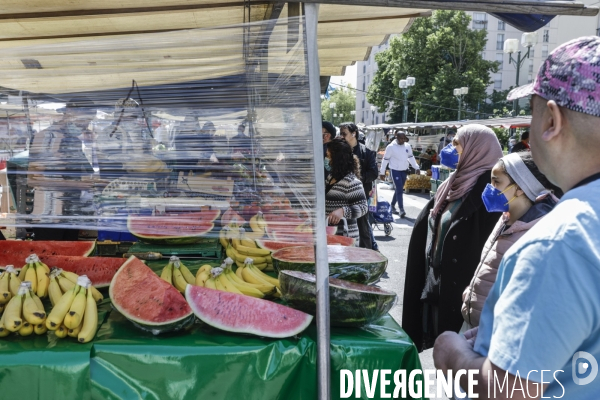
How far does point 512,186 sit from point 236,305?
1.58 meters

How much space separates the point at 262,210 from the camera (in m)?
2.47

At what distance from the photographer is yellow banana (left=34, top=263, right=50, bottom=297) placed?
2473mm

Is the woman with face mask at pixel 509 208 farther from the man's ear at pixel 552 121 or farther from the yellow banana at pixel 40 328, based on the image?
the yellow banana at pixel 40 328

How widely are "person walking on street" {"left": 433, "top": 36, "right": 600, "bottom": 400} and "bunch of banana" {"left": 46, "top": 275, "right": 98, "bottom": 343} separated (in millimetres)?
1537

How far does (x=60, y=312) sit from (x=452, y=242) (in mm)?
2218

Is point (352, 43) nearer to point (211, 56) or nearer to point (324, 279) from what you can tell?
point (211, 56)

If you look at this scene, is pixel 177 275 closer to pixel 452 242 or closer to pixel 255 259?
Answer: pixel 255 259

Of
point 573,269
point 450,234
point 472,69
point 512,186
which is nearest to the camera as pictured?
point 573,269

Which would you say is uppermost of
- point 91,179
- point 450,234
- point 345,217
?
point 91,179

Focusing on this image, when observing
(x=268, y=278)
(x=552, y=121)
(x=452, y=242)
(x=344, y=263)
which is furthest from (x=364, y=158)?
(x=552, y=121)

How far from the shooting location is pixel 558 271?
1.00 m

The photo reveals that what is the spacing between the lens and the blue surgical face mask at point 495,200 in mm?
2779

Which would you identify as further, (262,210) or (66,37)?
(66,37)

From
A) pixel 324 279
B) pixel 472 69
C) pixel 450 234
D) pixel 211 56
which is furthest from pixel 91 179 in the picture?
pixel 472 69
